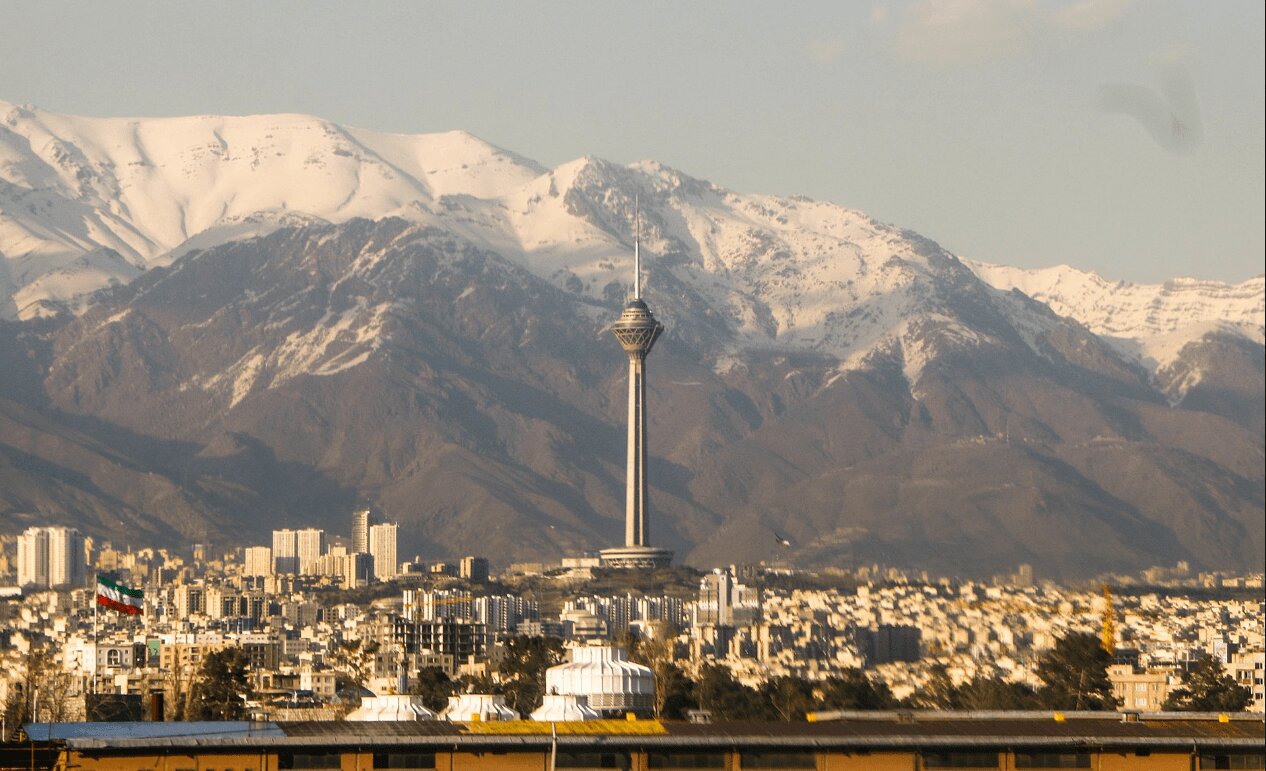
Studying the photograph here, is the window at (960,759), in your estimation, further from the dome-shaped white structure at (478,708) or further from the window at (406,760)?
the dome-shaped white structure at (478,708)

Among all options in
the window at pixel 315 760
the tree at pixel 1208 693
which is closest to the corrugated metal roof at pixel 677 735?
the window at pixel 315 760

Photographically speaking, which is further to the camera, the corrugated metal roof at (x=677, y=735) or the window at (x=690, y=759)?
the window at (x=690, y=759)

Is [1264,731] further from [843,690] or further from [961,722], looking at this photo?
[843,690]

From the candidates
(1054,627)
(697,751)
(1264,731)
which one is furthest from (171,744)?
(1054,627)

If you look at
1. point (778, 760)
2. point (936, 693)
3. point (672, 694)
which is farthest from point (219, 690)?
point (778, 760)

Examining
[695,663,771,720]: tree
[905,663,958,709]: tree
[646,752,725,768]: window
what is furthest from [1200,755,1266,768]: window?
→ [695,663,771,720]: tree

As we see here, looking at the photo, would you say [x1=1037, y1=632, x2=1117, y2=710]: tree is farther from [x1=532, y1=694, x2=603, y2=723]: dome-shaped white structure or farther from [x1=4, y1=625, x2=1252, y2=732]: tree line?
[x1=532, y1=694, x2=603, y2=723]: dome-shaped white structure
